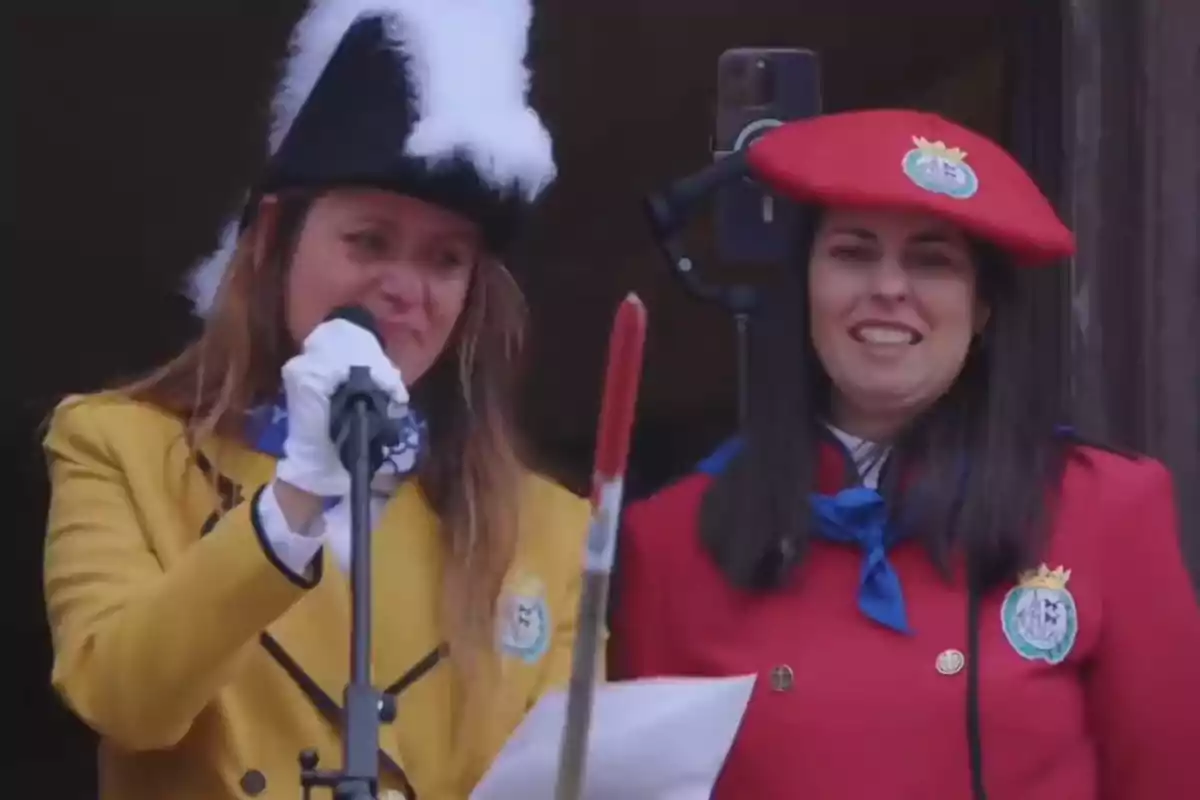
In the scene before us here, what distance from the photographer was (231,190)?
12.4 feet

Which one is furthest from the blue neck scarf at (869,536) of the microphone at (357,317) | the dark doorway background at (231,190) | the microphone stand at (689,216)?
the dark doorway background at (231,190)

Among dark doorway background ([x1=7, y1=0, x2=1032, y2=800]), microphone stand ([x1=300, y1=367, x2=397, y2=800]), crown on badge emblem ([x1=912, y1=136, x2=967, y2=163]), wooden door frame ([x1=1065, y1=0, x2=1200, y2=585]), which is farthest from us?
dark doorway background ([x1=7, y1=0, x2=1032, y2=800])

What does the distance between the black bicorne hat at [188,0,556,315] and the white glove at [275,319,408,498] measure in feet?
0.93

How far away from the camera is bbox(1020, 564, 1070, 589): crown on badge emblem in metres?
1.90

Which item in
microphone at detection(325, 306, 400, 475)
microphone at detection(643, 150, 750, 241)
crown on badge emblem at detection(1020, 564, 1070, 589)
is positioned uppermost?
microphone at detection(643, 150, 750, 241)

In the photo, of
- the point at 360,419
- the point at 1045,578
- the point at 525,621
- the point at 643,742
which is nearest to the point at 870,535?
the point at 1045,578

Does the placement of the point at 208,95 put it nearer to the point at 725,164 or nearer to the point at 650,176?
the point at 650,176

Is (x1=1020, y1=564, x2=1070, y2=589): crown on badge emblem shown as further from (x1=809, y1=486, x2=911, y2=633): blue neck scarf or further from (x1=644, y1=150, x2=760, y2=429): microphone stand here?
(x1=644, y1=150, x2=760, y2=429): microphone stand

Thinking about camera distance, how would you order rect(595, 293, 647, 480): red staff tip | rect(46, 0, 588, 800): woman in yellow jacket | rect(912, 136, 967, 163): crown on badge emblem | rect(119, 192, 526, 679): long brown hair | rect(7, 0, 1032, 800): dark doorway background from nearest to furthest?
rect(595, 293, 647, 480): red staff tip → rect(46, 0, 588, 800): woman in yellow jacket → rect(119, 192, 526, 679): long brown hair → rect(912, 136, 967, 163): crown on badge emblem → rect(7, 0, 1032, 800): dark doorway background

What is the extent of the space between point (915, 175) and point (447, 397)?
458mm

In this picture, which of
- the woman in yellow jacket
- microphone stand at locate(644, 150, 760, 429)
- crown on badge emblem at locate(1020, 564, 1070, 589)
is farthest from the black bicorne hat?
crown on badge emblem at locate(1020, 564, 1070, 589)

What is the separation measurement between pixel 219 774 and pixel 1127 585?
78 cm

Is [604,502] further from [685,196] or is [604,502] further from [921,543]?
[685,196]

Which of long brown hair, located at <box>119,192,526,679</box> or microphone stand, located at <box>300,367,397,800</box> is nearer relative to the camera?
microphone stand, located at <box>300,367,397,800</box>
